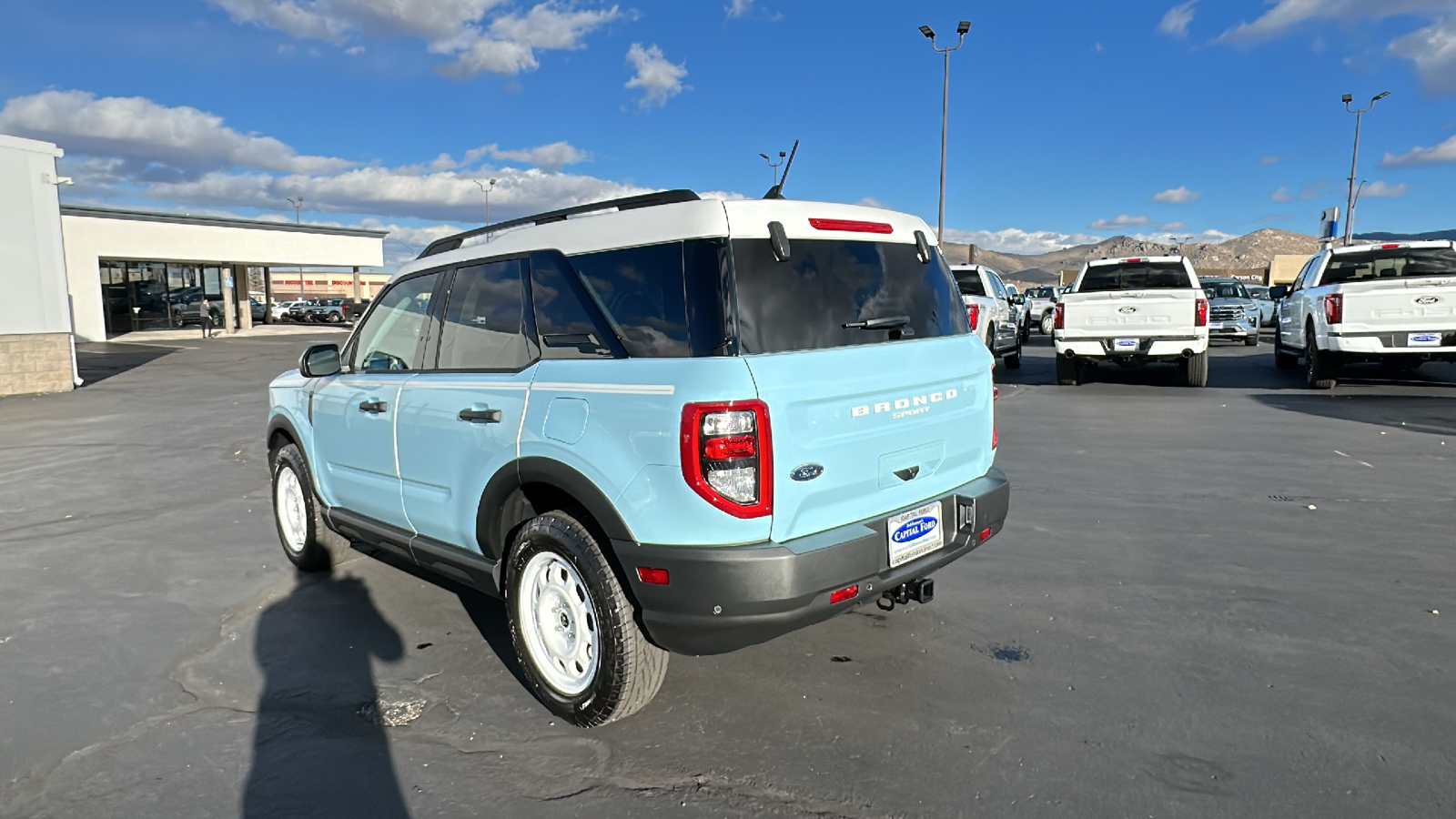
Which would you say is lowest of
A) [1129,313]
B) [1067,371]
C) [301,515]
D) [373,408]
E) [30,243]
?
[301,515]

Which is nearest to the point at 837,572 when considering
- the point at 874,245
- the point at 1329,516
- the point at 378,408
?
the point at 874,245

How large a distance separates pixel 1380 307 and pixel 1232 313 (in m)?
10.4

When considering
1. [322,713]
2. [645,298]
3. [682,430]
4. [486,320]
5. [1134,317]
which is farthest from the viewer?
[1134,317]

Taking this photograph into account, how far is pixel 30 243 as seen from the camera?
15.5 m

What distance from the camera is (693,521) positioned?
9.77ft

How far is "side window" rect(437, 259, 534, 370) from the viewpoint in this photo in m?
3.74

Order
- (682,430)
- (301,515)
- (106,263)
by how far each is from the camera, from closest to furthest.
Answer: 1. (682,430)
2. (301,515)
3. (106,263)

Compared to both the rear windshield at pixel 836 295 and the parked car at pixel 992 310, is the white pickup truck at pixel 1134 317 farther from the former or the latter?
the rear windshield at pixel 836 295

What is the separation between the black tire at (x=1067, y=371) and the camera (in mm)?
14336

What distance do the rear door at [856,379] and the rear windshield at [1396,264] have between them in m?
11.2

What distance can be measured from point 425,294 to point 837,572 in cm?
256

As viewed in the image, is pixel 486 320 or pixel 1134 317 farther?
pixel 1134 317

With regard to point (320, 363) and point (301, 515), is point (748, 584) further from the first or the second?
point (301, 515)

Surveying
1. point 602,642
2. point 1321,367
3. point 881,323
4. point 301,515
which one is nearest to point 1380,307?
point 1321,367
